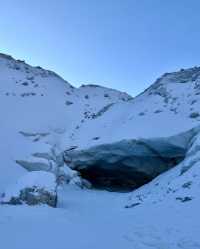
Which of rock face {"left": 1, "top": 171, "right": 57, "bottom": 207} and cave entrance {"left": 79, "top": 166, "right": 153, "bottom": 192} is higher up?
cave entrance {"left": 79, "top": 166, "right": 153, "bottom": 192}

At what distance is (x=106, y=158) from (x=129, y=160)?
1.38 meters

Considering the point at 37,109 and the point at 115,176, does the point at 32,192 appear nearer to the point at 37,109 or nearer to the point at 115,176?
the point at 115,176

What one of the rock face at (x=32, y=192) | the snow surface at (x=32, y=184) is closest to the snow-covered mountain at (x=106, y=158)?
the rock face at (x=32, y=192)

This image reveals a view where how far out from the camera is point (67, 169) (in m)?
24.3

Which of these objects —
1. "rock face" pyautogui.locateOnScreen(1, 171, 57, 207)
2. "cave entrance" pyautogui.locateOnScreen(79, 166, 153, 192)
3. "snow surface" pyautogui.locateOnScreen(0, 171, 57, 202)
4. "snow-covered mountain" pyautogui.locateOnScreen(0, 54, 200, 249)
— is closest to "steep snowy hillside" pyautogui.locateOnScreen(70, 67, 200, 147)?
"snow-covered mountain" pyautogui.locateOnScreen(0, 54, 200, 249)

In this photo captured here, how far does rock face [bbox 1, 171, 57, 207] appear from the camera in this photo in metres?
14.9

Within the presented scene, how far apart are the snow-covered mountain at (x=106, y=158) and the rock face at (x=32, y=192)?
866 mm

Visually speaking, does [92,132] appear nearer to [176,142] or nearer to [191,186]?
[176,142]

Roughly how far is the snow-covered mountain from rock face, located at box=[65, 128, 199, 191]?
60mm

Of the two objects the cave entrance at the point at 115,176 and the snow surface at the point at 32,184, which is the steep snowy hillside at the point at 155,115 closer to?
the cave entrance at the point at 115,176

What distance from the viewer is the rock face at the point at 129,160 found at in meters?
22.6

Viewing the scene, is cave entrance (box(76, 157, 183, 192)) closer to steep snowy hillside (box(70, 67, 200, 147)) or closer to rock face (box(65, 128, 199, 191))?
rock face (box(65, 128, 199, 191))

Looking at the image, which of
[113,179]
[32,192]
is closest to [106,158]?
[113,179]

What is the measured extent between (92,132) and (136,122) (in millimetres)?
3477
